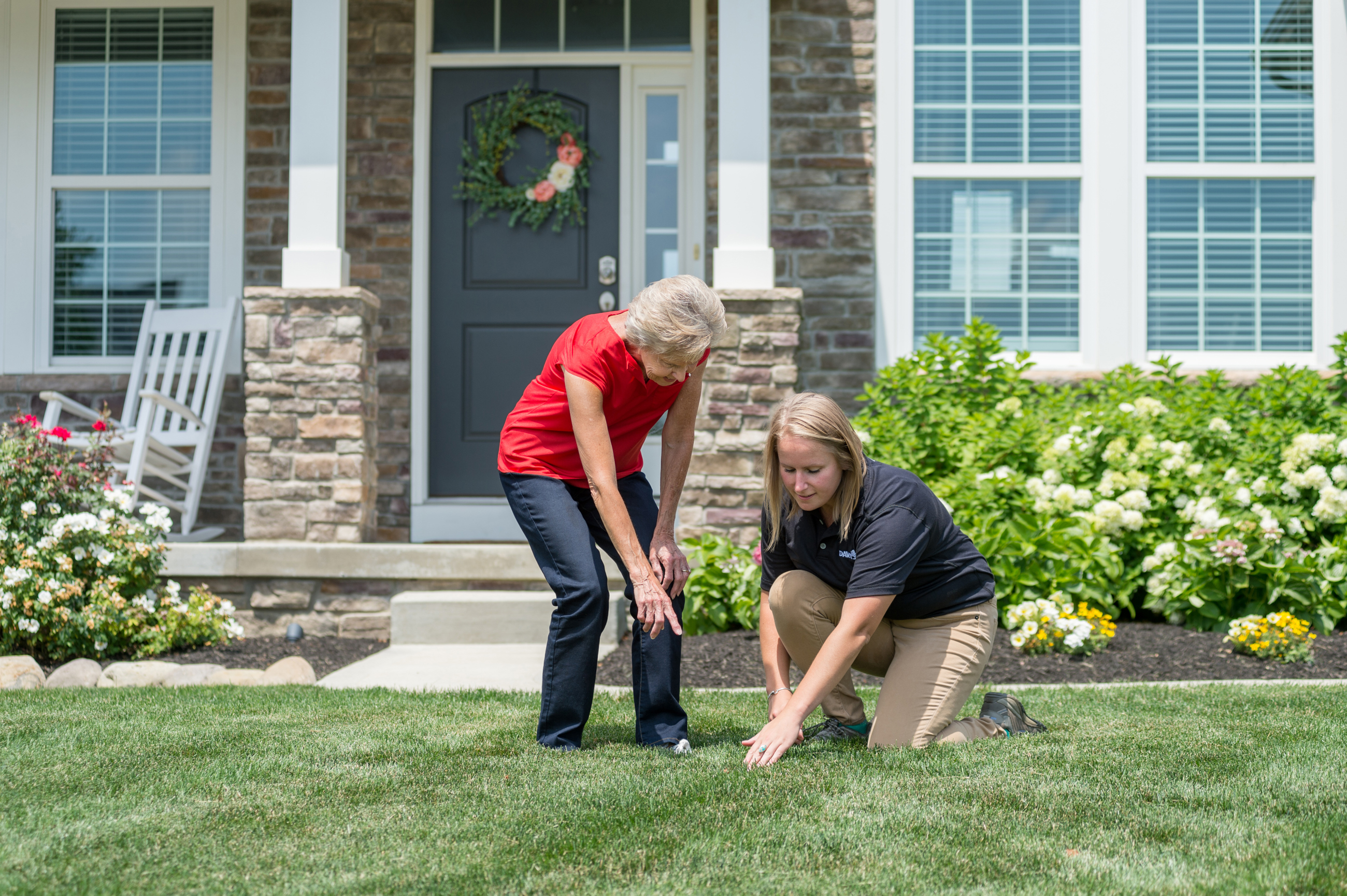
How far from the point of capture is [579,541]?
108 inches

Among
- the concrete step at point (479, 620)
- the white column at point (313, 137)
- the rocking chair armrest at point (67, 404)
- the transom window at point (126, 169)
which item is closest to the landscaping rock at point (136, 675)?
the concrete step at point (479, 620)

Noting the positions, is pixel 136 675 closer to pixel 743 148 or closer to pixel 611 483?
pixel 611 483

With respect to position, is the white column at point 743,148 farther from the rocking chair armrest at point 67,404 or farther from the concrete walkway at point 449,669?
the rocking chair armrest at point 67,404

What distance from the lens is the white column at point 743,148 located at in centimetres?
539

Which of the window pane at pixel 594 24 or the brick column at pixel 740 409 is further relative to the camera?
the window pane at pixel 594 24

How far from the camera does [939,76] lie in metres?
6.27

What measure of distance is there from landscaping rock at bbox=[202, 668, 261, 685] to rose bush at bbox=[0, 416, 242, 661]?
579 mm

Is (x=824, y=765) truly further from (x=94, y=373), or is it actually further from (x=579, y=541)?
(x=94, y=373)

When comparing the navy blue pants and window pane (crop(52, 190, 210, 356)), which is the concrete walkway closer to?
the navy blue pants

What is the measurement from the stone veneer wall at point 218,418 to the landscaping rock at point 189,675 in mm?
2533

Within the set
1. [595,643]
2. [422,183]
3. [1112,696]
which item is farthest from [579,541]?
[422,183]

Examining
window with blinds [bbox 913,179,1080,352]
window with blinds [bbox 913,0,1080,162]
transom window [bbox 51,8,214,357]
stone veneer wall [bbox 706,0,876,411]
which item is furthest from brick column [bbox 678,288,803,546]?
transom window [bbox 51,8,214,357]

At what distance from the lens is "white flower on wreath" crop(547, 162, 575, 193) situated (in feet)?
20.9

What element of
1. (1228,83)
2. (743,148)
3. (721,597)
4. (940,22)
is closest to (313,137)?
(743,148)
